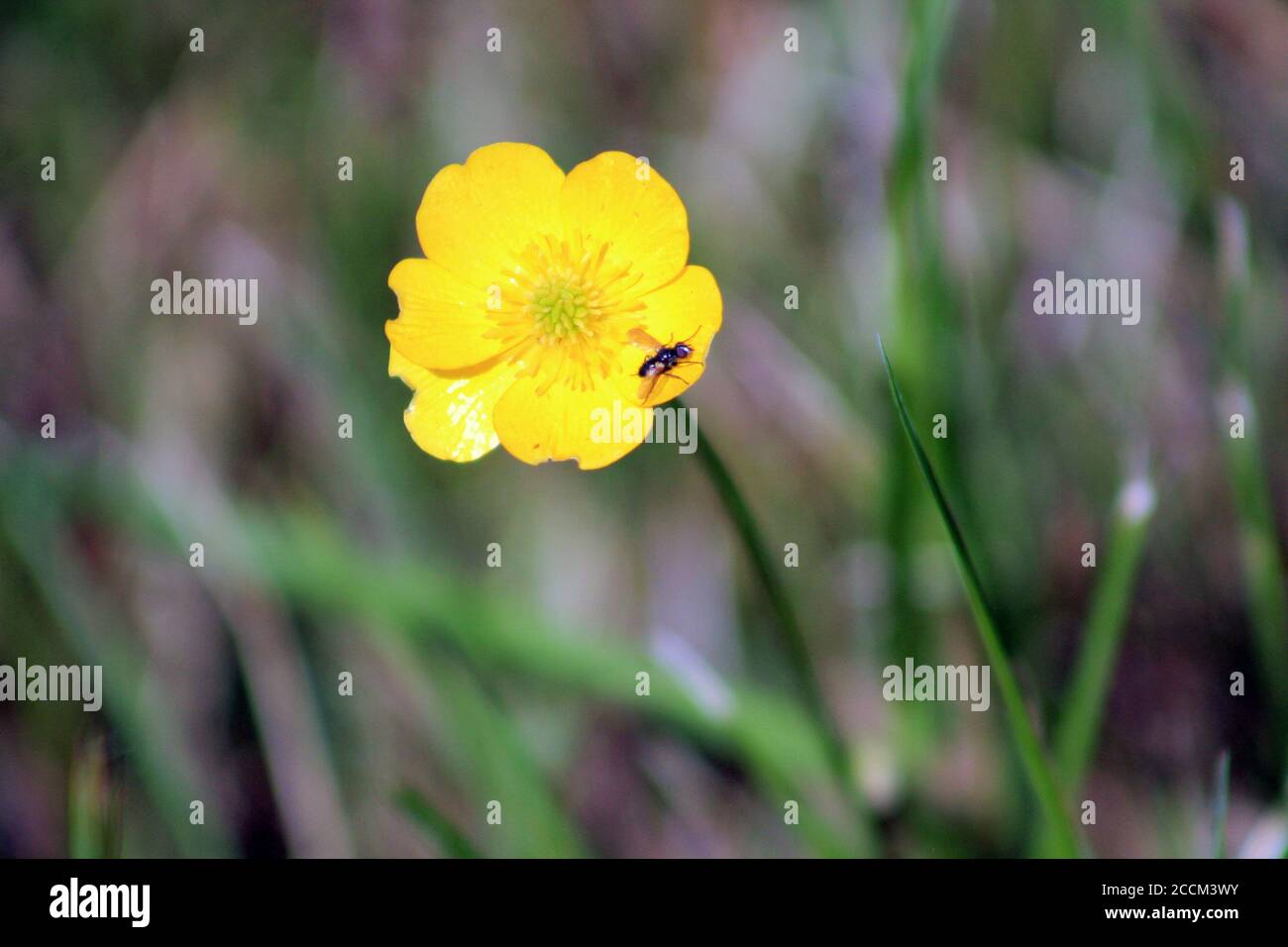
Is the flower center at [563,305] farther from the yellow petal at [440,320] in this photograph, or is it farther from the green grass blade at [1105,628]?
the green grass blade at [1105,628]

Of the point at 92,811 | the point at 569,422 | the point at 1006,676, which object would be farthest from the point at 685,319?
the point at 92,811

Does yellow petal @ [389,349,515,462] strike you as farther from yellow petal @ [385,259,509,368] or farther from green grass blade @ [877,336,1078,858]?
green grass blade @ [877,336,1078,858]

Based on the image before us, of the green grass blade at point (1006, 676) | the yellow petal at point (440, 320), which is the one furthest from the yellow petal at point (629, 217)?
the green grass blade at point (1006, 676)

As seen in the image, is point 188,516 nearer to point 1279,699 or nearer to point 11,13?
point 11,13

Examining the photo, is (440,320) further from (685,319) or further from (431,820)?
(431,820)

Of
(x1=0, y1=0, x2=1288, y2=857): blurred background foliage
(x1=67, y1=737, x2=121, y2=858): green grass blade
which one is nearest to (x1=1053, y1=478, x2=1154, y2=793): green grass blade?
(x1=0, y1=0, x2=1288, y2=857): blurred background foliage
